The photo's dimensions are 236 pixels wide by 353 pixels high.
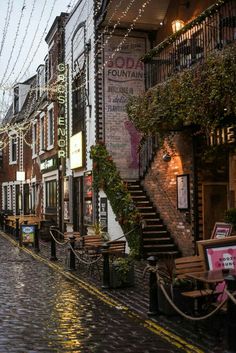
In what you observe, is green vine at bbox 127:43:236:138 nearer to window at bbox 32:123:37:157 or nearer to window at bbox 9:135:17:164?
window at bbox 32:123:37:157

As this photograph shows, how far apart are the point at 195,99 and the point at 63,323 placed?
197 inches

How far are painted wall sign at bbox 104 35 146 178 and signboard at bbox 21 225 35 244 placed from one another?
4191 mm

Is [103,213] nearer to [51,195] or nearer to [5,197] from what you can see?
[51,195]

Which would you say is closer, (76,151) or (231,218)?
(231,218)

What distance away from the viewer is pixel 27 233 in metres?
19.5

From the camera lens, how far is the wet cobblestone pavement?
639cm

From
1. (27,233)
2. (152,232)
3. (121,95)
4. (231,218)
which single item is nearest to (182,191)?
(152,232)

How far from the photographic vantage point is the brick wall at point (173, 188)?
46.0 feet

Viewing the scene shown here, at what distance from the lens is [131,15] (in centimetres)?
1772

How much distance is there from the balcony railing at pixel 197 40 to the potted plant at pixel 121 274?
15.4 feet

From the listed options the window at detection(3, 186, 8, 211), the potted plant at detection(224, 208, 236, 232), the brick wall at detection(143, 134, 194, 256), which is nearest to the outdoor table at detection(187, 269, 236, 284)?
the potted plant at detection(224, 208, 236, 232)

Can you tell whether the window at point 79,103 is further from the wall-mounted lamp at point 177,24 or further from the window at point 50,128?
the wall-mounted lamp at point 177,24

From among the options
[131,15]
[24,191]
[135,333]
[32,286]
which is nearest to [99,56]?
[131,15]

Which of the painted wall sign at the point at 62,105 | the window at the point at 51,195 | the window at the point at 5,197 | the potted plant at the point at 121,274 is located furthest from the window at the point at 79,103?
the window at the point at 5,197
